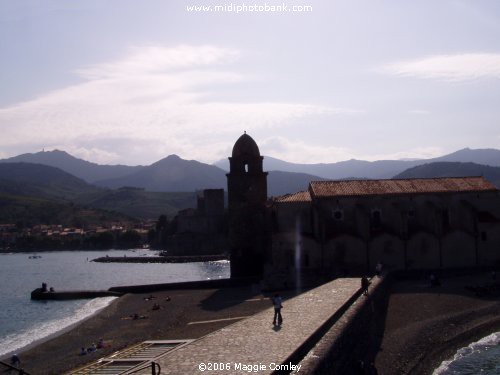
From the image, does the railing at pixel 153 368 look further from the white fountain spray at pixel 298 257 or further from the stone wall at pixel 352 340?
the white fountain spray at pixel 298 257

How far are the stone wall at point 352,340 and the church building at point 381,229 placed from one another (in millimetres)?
7140

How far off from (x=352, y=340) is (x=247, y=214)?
66.4 ft

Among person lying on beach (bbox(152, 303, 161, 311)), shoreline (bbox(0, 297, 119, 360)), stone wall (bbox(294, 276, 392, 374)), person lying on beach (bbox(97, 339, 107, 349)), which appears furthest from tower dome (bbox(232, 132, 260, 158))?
person lying on beach (bbox(97, 339, 107, 349))

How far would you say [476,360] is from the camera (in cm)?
2317

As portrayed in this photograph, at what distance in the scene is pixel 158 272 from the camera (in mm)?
71750

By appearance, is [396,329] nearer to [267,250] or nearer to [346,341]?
[346,341]

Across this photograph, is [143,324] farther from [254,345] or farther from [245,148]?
[254,345]

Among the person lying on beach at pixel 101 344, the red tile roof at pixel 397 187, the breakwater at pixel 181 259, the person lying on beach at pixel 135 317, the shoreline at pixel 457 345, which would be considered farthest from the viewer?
the breakwater at pixel 181 259

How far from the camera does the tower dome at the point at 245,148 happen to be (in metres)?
38.1

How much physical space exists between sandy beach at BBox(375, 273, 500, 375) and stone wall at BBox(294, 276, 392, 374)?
608 mm

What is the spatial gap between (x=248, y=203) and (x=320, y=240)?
5.69 meters

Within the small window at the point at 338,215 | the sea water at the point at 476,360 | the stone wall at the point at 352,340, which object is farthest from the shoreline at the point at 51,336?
the sea water at the point at 476,360

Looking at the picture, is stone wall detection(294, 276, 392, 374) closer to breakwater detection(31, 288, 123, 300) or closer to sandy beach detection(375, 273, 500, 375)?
sandy beach detection(375, 273, 500, 375)

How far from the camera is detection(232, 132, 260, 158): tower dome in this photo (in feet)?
125
